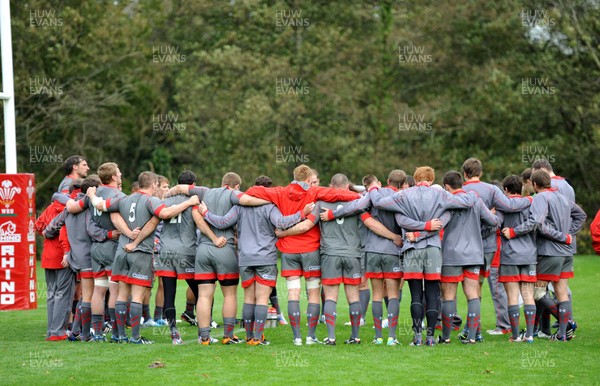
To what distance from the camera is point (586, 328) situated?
1310cm

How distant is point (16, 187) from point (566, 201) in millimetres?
7998

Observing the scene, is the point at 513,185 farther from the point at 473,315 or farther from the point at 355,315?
the point at 355,315

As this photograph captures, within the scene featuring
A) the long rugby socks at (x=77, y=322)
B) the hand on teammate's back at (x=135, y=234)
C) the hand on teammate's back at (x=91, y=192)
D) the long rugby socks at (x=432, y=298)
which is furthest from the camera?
the long rugby socks at (x=77, y=322)

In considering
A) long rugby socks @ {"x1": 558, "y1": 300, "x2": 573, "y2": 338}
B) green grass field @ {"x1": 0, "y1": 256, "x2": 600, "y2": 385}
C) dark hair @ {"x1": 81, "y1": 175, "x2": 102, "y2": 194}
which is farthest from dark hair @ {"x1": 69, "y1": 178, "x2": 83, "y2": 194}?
long rugby socks @ {"x1": 558, "y1": 300, "x2": 573, "y2": 338}

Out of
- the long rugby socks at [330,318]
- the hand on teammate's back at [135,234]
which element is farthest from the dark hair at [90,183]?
the long rugby socks at [330,318]

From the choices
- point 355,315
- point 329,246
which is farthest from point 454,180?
point 355,315

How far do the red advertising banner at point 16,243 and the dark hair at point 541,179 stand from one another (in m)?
7.47

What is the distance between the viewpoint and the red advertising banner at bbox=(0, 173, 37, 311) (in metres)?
13.9

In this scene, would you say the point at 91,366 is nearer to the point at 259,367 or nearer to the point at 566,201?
the point at 259,367

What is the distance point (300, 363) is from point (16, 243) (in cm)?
604

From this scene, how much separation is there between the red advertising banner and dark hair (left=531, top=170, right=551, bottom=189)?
747 centimetres

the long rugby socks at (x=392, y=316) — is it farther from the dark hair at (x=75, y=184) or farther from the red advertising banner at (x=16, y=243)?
the red advertising banner at (x=16, y=243)

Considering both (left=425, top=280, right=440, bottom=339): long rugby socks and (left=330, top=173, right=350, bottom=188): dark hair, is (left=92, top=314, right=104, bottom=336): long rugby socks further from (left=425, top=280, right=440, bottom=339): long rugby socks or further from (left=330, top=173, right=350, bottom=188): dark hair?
(left=425, top=280, right=440, bottom=339): long rugby socks

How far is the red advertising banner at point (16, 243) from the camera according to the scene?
1388 cm
